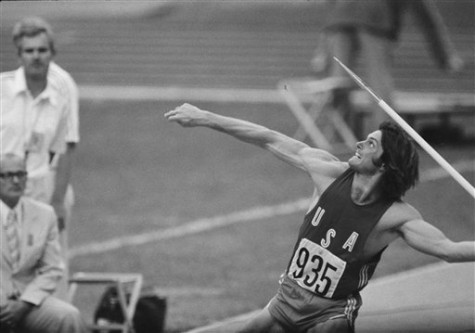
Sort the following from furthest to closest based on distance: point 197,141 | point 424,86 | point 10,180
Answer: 1. point 424,86
2. point 197,141
3. point 10,180

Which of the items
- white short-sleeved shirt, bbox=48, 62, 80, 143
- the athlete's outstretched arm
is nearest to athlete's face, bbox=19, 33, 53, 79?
white short-sleeved shirt, bbox=48, 62, 80, 143

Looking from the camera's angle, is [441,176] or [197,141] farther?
[197,141]

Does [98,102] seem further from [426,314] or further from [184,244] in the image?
[426,314]

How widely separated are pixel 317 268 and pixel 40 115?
95.0 inches

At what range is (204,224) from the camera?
42.3 ft

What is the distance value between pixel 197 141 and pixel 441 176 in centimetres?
332

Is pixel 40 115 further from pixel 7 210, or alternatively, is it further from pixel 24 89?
pixel 7 210

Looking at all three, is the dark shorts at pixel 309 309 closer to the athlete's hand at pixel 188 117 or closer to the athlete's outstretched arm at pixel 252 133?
the athlete's outstretched arm at pixel 252 133

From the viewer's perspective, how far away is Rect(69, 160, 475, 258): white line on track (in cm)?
1199

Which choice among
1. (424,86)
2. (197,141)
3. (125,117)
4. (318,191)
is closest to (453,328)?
(318,191)

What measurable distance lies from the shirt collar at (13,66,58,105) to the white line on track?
10.2 ft

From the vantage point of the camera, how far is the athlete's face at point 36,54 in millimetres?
8531

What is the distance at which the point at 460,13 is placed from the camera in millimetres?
25016

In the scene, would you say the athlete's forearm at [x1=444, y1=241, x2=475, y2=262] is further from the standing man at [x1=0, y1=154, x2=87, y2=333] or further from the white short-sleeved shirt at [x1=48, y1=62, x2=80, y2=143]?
the white short-sleeved shirt at [x1=48, y1=62, x2=80, y2=143]
